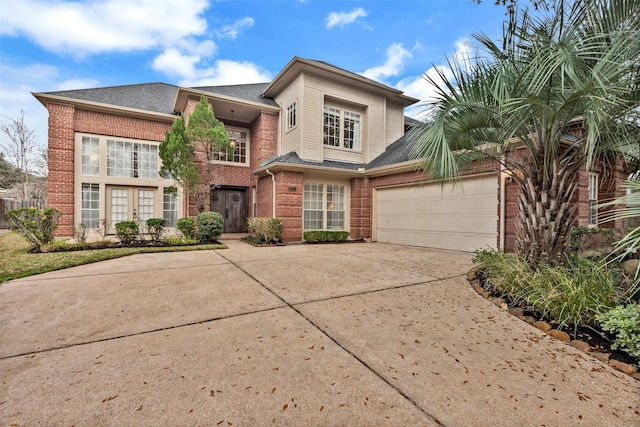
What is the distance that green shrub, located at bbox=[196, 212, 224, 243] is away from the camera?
9.06 metres

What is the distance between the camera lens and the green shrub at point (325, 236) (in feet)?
32.6

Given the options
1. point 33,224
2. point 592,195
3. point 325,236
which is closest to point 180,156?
point 33,224

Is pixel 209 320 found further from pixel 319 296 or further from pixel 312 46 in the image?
pixel 312 46

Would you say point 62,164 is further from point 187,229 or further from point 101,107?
point 187,229

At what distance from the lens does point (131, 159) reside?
10969 mm

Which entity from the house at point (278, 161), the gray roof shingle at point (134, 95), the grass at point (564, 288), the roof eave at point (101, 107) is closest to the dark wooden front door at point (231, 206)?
the house at point (278, 161)

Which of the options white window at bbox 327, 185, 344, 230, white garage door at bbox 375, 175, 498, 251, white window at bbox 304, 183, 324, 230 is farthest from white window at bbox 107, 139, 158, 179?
white garage door at bbox 375, 175, 498, 251

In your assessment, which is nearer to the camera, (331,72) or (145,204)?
(331,72)

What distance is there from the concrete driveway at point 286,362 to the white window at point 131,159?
26.5 feet

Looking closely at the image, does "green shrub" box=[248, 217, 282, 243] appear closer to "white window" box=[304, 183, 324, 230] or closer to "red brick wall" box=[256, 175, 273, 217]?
"red brick wall" box=[256, 175, 273, 217]

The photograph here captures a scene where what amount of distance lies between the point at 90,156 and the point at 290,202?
26.3 ft

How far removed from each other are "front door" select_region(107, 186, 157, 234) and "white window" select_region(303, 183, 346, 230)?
6529mm

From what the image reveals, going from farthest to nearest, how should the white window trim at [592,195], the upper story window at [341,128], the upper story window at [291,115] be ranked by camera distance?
the upper story window at [341,128]
the upper story window at [291,115]
the white window trim at [592,195]

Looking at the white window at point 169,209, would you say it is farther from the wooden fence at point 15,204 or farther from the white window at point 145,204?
the wooden fence at point 15,204
